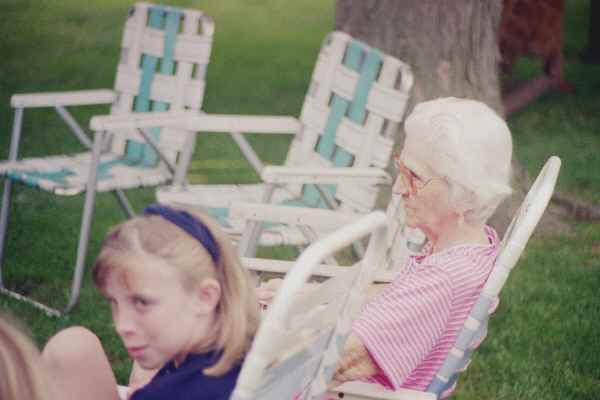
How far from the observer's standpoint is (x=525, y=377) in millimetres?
4312

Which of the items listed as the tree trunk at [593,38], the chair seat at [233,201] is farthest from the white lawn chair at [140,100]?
the tree trunk at [593,38]

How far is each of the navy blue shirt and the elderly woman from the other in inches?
16.1

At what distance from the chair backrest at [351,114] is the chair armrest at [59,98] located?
Answer: 1.05 metres

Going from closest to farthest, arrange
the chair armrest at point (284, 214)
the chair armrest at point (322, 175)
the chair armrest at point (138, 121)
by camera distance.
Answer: the chair armrest at point (284, 214) → the chair armrest at point (322, 175) → the chair armrest at point (138, 121)

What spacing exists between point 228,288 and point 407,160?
32.7 inches

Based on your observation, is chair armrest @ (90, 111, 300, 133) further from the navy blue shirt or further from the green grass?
the navy blue shirt

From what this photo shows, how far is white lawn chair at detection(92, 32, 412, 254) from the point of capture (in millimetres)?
4223

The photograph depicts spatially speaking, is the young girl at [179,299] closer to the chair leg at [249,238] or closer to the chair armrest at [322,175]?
the chair leg at [249,238]

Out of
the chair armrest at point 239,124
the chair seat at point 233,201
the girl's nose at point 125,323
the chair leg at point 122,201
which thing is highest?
the girl's nose at point 125,323

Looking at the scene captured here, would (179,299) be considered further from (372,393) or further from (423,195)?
(423,195)

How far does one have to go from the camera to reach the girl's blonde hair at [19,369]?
5.56 ft

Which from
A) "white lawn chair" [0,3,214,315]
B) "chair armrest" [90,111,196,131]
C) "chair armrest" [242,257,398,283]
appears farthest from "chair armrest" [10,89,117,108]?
"chair armrest" [242,257,398,283]

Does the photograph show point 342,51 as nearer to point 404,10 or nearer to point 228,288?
point 404,10

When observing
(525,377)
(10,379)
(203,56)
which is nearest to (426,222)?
(10,379)
